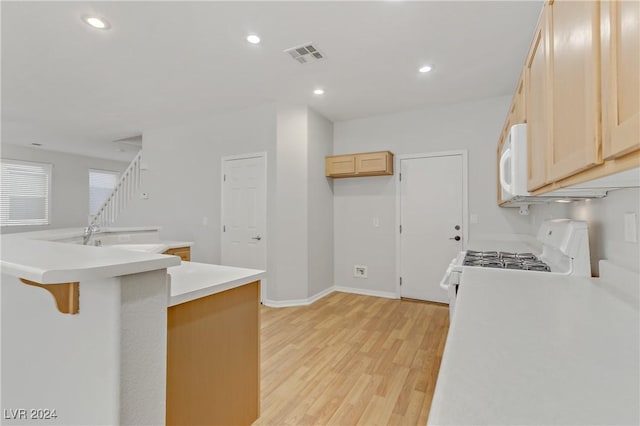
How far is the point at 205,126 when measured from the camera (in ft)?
14.7

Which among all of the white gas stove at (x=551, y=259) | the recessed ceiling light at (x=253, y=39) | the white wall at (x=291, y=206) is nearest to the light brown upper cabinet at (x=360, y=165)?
the white wall at (x=291, y=206)

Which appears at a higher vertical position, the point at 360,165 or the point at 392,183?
the point at 360,165

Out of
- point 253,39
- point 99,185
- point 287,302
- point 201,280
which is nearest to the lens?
point 201,280

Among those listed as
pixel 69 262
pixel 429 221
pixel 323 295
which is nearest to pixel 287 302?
pixel 323 295

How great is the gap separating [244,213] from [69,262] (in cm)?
324

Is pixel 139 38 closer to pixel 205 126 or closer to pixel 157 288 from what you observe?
pixel 205 126

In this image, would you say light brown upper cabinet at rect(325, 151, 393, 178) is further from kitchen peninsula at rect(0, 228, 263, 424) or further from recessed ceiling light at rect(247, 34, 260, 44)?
kitchen peninsula at rect(0, 228, 263, 424)

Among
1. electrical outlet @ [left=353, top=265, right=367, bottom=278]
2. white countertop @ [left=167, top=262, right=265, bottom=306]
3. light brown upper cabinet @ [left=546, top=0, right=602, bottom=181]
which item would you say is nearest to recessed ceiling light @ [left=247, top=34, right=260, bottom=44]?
white countertop @ [left=167, top=262, right=265, bottom=306]

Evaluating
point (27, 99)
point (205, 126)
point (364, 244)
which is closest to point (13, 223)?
point (27, 99)

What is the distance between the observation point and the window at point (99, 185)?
7266 mm

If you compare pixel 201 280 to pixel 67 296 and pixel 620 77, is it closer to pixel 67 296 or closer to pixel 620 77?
pixel 67 296

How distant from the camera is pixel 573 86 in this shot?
0.86 metres

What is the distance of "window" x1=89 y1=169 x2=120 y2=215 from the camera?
7.27 meters

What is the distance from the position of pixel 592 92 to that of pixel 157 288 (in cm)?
134
